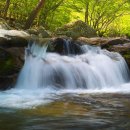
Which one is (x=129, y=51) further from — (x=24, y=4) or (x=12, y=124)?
(x=12, y=124)

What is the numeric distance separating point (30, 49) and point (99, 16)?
14.6m

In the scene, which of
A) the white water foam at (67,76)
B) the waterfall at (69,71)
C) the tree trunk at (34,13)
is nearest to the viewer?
the white water foam at (67,76)

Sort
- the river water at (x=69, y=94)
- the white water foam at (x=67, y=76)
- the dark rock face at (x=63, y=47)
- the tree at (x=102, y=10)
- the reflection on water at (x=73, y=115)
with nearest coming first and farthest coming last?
the reflection on water at (x=73, y=115)
the river water at (x=69, y=94)
the white water foam at (x=67, y=76)
the dark rock face at (x=63, y=47)
the tree at (x=102, y=10)

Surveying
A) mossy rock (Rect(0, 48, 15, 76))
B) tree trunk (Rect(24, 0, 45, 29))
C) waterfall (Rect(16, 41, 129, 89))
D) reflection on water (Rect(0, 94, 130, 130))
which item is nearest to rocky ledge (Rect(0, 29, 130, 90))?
mossy rock (Rect(0, 48, 15, 76))

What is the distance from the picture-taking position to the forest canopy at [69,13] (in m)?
21.3

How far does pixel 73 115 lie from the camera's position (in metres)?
7.61

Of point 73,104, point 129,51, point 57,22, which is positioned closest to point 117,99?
point 73,104

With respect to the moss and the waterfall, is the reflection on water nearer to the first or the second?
the waterfall

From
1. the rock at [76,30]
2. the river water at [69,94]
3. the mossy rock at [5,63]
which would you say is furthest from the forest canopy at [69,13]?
the mossy rock at [5,63]

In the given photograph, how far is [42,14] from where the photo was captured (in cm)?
2253

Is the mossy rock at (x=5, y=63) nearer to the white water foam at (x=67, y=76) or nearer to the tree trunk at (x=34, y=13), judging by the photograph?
the white water foam at (x=67, y=76)

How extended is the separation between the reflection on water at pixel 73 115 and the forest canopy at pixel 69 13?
9448 mm

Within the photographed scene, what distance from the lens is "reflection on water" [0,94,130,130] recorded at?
6655 mm

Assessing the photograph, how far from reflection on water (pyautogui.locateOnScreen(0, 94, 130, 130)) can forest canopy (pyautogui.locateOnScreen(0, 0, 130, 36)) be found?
31.0 ft
